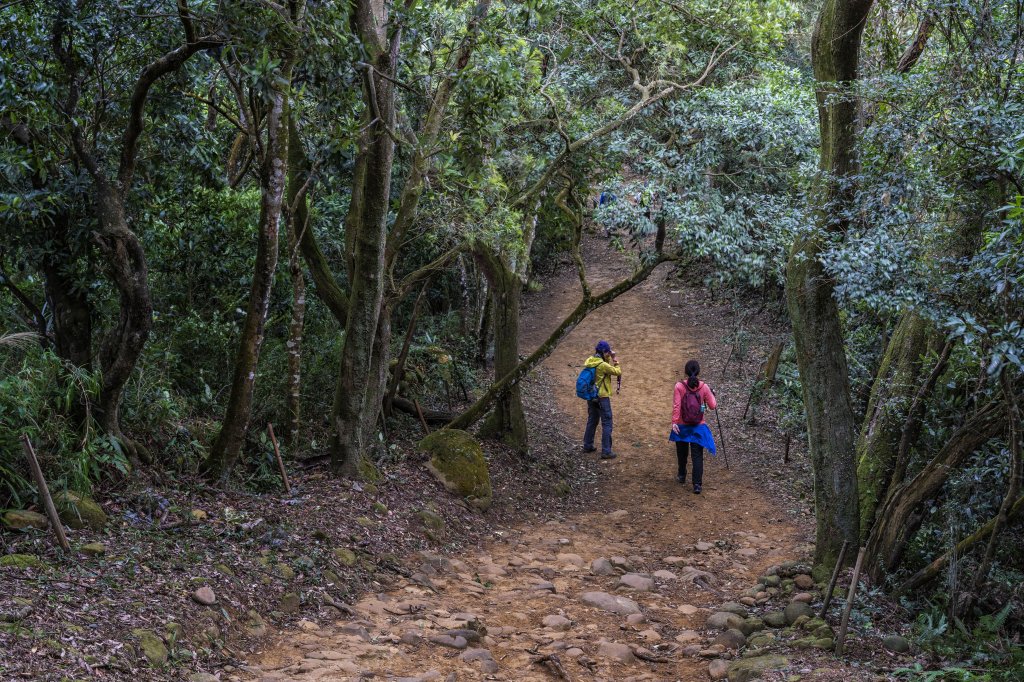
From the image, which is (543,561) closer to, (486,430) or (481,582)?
(481,582)

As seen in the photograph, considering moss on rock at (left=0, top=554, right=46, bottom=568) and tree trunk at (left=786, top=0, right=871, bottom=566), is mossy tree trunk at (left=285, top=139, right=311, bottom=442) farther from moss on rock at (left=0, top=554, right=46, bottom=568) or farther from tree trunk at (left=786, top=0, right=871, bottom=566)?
tree trunk at (left=786, top=0, right=871, bottom=566)

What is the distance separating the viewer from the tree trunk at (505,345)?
12.9m

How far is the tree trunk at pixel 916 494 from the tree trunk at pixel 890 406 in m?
0.30

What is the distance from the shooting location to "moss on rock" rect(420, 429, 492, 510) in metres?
10.8

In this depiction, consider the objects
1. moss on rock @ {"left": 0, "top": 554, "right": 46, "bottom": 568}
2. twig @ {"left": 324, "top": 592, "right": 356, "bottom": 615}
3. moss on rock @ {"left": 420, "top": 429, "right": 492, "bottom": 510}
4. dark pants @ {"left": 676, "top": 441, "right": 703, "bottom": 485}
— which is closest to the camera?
moss on rock @ {"left": 0, "top": 554, "right": 46, "bottom": 568}

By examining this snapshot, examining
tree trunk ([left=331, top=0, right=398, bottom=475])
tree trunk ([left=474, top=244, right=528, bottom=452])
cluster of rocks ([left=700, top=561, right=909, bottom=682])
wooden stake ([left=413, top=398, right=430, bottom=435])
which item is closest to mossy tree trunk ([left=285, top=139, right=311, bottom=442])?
tree trunk ([left=331, top=0, right=398, bottom=475])

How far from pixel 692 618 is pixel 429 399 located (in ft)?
23.9

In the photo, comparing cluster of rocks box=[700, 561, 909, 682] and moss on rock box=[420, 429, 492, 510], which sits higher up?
moss on rock box=[420, 429, 492, 510]

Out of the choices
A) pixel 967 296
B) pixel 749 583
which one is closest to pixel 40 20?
pixel 967 296

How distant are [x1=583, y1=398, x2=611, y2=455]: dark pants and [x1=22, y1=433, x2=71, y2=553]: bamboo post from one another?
29.2ft

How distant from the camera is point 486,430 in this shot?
1309 centimetres

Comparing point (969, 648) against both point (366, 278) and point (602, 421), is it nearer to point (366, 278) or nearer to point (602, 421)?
point (366, 278)

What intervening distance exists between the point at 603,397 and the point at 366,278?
5.37m

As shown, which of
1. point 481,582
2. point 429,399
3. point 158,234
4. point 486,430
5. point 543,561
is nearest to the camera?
point 481,582
